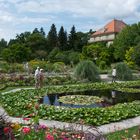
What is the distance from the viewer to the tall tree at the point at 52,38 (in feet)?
260

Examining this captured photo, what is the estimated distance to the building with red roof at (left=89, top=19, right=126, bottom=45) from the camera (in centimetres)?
8250

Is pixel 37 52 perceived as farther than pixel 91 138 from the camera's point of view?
Yes

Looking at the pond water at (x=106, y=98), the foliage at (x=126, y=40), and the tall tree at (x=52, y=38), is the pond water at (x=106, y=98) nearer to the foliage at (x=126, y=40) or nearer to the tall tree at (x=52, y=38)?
the foliage at (x=126, y=40)

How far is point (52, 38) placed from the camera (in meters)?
80.6

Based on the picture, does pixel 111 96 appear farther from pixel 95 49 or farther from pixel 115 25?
pixel 115 25

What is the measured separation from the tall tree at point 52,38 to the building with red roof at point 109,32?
395 inches

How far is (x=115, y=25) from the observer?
85.0 metres

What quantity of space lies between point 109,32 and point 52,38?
541 inches

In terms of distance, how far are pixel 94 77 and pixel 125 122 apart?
53.7ft

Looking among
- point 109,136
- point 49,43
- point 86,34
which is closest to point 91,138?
point 109,136

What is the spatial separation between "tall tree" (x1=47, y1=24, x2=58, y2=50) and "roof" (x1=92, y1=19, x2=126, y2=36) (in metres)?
11.5

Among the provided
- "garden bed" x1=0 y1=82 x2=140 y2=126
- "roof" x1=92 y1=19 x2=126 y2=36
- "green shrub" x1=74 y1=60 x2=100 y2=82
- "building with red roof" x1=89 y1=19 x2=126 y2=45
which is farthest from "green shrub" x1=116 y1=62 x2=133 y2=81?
"roof" x1=92 y1=19 x2=126 y2=36

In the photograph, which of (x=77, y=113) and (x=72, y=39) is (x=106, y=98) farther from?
(x=72, y=39)

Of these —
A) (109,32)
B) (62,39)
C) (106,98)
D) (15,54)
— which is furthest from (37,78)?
(109,32)
